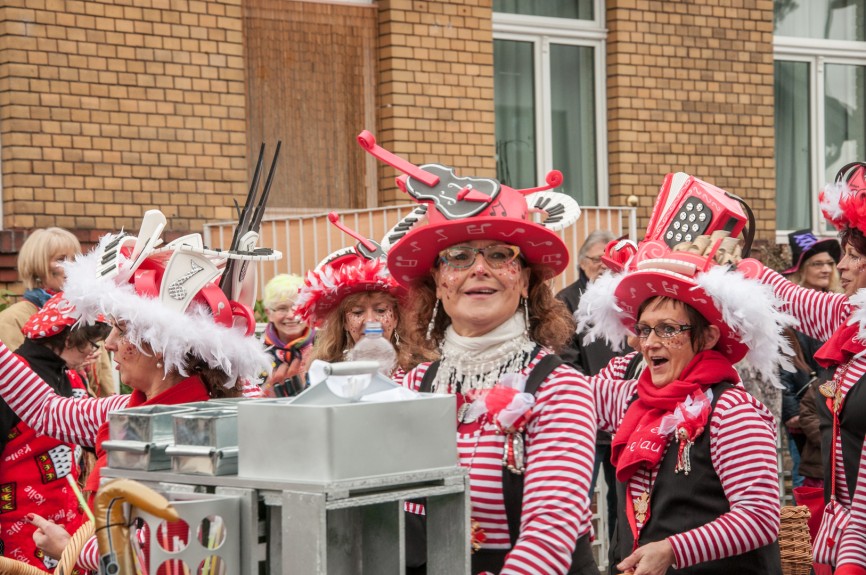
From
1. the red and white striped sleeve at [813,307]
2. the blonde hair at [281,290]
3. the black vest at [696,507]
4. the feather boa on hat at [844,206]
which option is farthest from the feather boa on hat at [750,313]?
the blonde hair at [281,290]

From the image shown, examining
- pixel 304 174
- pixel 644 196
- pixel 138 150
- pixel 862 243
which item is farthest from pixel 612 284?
pixel 644 196

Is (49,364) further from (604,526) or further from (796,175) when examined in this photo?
(796,175)

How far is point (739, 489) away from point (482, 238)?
1.18 meters

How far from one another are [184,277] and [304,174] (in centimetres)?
632

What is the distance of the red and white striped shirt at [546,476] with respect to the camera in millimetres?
3248

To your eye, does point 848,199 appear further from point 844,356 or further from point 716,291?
point 716,291

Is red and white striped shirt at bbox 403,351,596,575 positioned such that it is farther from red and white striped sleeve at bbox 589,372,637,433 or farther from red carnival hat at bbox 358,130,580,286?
red and white striped sleeve at bbox 589,372,637,433

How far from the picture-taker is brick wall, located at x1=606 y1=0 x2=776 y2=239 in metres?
11.9

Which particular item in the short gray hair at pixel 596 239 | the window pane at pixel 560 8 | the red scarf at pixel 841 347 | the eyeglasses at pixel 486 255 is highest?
the window pane at pixel 560 8

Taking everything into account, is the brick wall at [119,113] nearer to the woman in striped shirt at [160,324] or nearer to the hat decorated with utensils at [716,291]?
the woman in striped shirt at [160,324]

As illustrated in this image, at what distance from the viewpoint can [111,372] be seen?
782cm

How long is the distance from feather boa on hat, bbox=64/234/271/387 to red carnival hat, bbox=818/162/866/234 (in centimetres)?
231

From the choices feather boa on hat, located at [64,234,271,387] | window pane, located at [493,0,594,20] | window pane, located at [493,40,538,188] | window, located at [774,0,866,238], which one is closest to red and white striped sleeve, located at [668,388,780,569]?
feather boa on hat, located at [64,234,271,387]

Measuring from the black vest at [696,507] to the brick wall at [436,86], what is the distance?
645 cm
